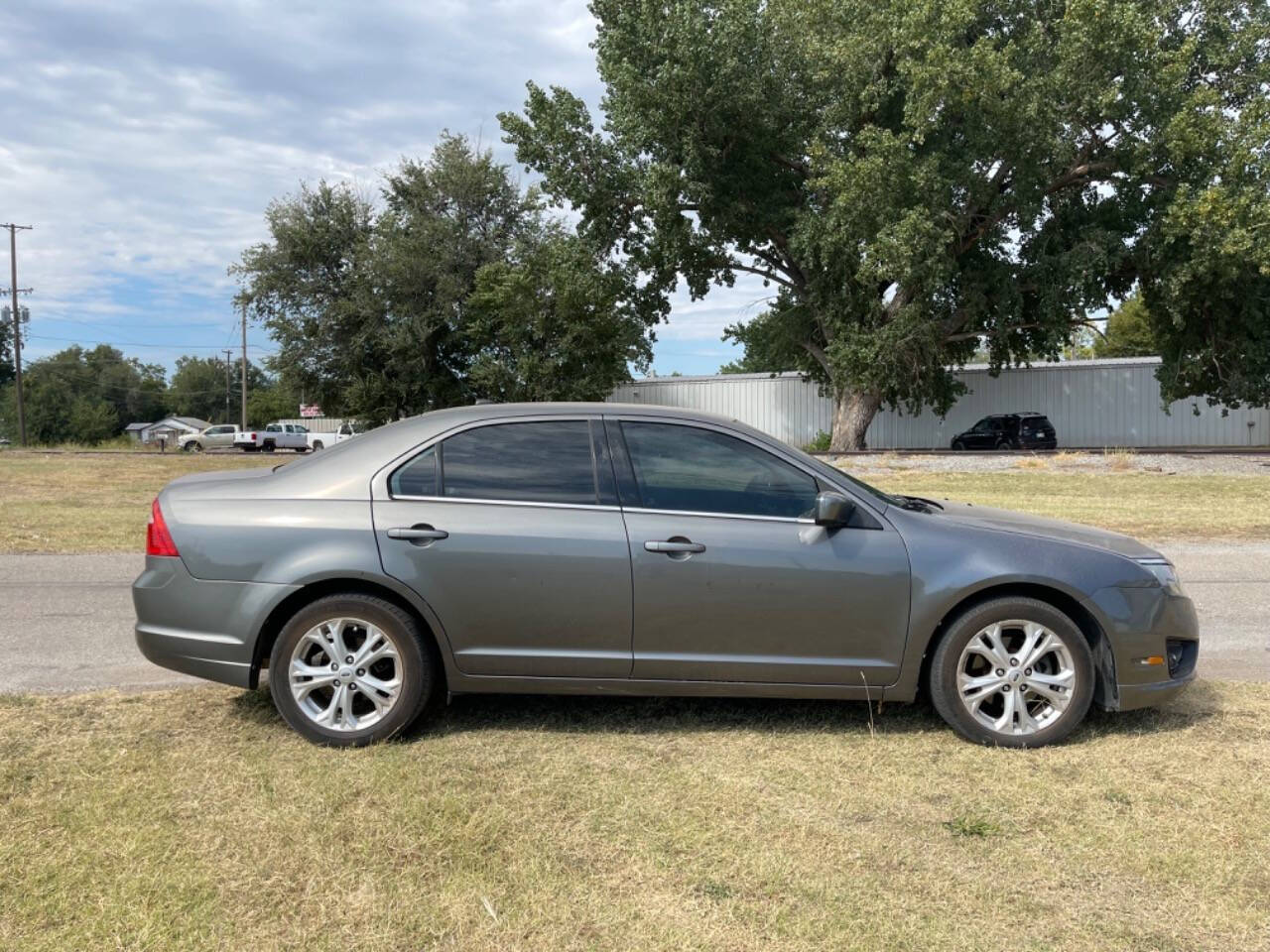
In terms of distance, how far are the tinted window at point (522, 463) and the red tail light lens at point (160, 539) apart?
4.19 ft

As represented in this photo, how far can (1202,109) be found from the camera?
26.6 metres

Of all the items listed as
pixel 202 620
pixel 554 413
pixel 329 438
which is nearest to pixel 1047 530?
pixel 554 413

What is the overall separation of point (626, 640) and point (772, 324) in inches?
1326

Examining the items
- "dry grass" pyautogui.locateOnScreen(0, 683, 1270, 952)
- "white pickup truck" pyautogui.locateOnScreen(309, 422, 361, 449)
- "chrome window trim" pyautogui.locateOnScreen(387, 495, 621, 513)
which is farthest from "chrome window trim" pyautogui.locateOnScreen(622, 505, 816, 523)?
"white pickup truck" pyautogui.locateOnScreen(309, 422, 361, 449)

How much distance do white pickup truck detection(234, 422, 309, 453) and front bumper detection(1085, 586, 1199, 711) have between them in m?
51.7

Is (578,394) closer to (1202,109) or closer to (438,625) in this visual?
(1202,109)

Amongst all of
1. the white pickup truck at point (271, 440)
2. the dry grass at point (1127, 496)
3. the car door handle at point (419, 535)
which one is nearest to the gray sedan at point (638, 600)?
the car door handle at point (419, 535)

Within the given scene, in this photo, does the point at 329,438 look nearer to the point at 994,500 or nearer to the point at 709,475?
the point at 994,500

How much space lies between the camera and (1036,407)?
43.4 m

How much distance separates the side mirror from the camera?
14.0 ft

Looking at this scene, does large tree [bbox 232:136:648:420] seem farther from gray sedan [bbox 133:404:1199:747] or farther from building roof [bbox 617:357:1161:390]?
gray sedan [bbox 133:404:1199:747]

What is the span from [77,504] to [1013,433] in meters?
33.4

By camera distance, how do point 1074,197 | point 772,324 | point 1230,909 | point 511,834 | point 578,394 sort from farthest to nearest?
point 578,394 < point 772,324 < point 1074,197 < point 511,834 < point 1230,909

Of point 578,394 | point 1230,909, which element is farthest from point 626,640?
point 578,394
